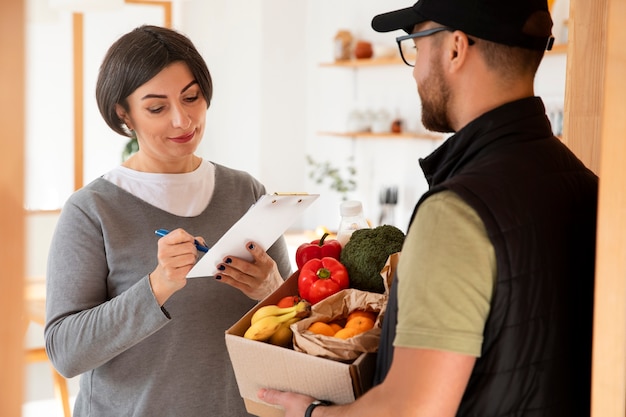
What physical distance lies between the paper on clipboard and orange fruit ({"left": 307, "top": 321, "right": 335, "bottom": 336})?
27 centimetres

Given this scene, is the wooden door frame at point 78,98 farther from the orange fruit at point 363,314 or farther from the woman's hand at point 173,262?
the orange fruit at point 363,314

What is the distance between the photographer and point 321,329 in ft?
4.05

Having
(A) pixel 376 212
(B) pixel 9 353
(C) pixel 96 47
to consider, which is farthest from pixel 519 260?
(C) pixel 96 47

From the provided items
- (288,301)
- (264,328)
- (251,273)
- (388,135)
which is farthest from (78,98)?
(264,328)

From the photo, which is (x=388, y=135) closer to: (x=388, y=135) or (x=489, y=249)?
(x=388, y=135)

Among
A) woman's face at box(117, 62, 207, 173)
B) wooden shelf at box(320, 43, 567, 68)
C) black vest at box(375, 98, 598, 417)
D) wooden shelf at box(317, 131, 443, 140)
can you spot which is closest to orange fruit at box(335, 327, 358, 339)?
black vest at box(375, 98, 598, 417)

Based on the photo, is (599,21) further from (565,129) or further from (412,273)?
(412,273)

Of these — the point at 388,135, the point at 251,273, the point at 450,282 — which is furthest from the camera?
the point at 388,135

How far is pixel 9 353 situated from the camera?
771 millimetres

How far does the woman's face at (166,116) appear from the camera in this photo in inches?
64.6

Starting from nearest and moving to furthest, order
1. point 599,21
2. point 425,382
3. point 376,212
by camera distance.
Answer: point 425,382, point 599,21, point 376,212

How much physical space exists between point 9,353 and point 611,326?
76cm

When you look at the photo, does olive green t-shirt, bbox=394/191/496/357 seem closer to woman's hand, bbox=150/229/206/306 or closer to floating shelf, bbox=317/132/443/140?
woman's hand, bbox=150/229/206/306

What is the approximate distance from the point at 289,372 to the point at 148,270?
56 centimetres
